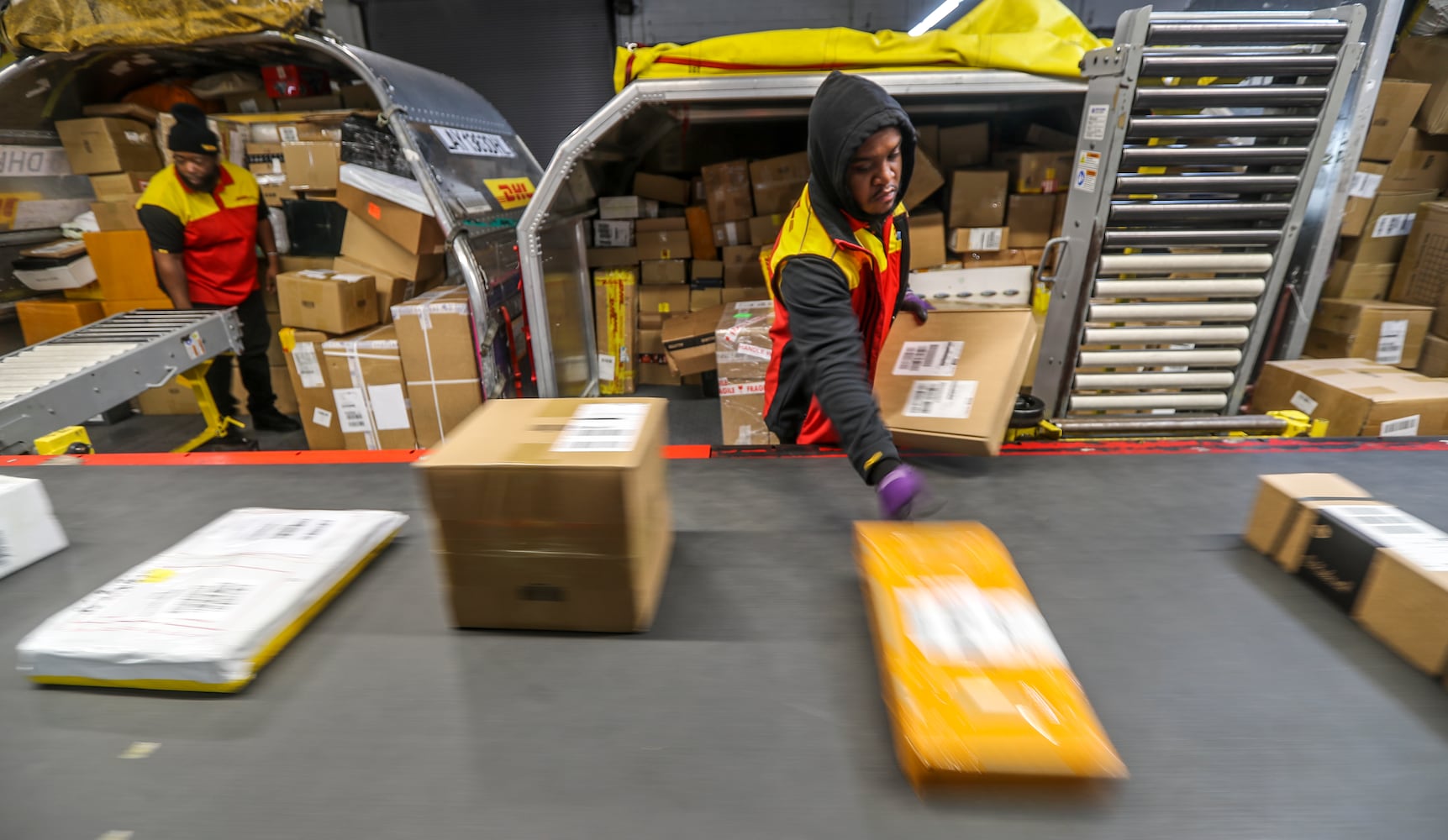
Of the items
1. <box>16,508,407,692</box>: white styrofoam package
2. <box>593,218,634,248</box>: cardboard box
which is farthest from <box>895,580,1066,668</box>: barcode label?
<box>593,218,634,248</box>: cardboard box

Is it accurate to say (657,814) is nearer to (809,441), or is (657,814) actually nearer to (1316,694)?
(1316,694)

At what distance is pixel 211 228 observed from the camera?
3.58 meters

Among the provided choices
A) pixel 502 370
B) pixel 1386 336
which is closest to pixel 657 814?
pixel 502 370

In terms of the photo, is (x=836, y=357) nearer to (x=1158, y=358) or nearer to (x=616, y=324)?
(x=1158, y=358)

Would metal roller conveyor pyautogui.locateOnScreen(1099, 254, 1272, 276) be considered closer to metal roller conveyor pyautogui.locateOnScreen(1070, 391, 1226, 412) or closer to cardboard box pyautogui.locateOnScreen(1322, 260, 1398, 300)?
metal roller conveyor pyautogui.locateOnScreen(1070, 391, 1226, 412)

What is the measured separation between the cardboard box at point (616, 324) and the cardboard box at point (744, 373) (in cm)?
101

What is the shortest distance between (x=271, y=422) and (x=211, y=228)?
1248mm

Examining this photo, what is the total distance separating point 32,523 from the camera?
3.90 ft

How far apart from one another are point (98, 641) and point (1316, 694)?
1.65 m

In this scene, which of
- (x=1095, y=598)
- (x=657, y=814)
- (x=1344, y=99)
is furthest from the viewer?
(x=1344, y=99)

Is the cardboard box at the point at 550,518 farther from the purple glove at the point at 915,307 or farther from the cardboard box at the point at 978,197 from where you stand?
the cardboard box at the point at 978,197

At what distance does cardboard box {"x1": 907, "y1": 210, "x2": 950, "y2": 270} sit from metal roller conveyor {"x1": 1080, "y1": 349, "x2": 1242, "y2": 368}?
1004mm

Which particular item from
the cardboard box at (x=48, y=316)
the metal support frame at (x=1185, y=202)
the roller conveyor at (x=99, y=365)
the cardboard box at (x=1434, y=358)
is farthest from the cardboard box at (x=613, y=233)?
the cardboard box at (x=1434, y=358)

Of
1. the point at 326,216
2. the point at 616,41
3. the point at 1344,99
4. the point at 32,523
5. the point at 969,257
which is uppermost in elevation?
the point at 616,41
